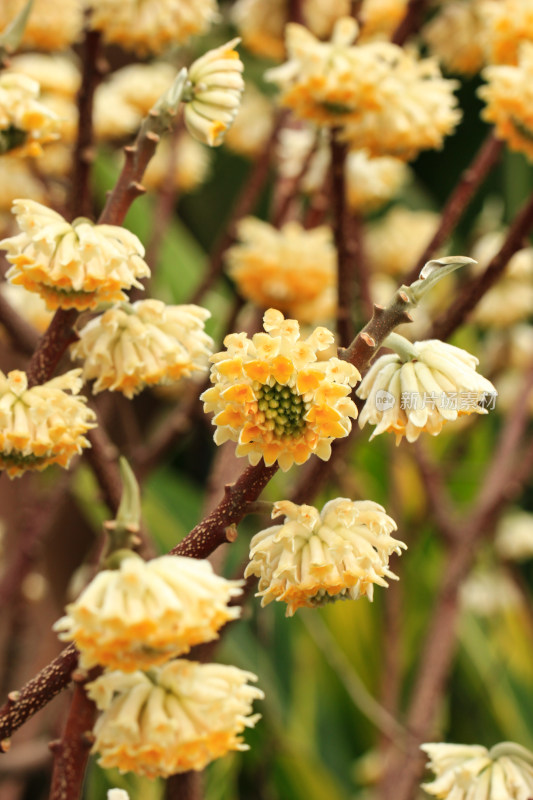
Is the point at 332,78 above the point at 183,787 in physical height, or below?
above

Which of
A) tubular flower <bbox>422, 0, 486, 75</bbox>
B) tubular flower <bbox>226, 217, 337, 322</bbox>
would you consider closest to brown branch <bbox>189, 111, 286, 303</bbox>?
tubular flower <bbox>226, 217, 337, 322</bbox>

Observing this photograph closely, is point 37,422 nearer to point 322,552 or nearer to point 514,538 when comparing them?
point 322,552

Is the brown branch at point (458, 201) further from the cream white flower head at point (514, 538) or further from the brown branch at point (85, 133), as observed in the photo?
the cream white flower head at point (514, 538)

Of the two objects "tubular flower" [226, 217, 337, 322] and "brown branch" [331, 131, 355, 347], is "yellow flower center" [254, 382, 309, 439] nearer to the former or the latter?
"brown branch" [331, 131, 355, 347]

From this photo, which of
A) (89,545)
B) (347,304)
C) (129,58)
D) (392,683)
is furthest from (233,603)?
(129,58)

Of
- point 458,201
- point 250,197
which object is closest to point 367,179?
point 250,197
